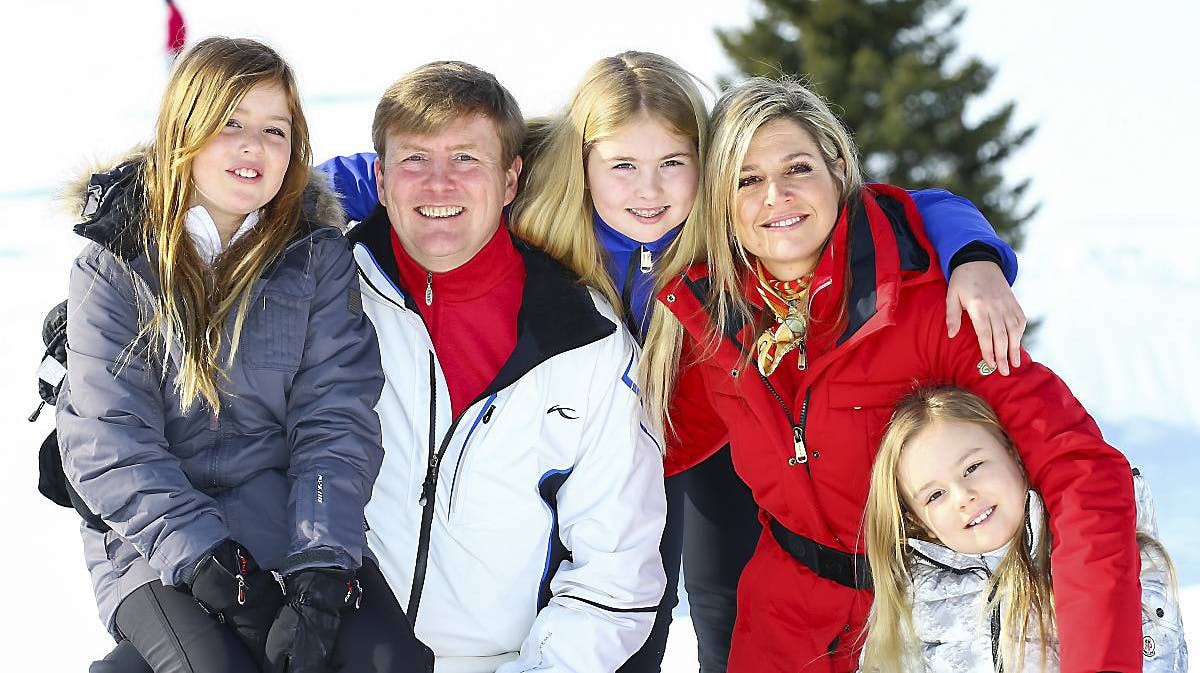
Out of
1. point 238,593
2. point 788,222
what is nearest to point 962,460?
point 788,222

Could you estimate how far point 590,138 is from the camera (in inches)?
109

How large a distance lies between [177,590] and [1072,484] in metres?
1.69

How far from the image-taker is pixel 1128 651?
1955 mm

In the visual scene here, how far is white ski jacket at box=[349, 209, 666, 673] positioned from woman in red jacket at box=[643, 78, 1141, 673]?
187mm

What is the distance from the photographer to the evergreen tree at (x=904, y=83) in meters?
17.9

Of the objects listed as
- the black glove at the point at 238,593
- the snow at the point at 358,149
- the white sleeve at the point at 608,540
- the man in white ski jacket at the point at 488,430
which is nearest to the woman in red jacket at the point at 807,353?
the white sleeve at the point at 608,540

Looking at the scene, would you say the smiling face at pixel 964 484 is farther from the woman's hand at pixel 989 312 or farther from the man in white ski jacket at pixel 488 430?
the man in white ski jacket at pixel 488 430

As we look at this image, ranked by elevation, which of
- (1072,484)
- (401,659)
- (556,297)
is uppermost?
(556,297)

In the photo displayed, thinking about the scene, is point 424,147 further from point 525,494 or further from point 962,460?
point 962,460

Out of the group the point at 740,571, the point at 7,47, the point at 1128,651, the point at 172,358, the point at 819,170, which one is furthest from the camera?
the point at 7,47

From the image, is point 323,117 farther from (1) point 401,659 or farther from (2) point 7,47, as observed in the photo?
(1) point 401,659

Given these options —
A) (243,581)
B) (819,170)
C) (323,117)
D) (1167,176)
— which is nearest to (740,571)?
(819,170)

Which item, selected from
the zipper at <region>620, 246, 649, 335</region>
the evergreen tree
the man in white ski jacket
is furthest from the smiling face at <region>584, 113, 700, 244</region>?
the evergreen tree

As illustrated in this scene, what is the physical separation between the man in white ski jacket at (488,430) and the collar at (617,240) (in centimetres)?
18
